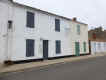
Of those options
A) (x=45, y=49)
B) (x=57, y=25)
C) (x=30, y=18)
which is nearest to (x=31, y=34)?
(x=30, y=18)

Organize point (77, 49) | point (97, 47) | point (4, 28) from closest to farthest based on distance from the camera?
point (4, 28) → point (77, 49) → point (97, 47)

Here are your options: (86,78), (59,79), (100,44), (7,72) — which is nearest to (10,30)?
(7,72)

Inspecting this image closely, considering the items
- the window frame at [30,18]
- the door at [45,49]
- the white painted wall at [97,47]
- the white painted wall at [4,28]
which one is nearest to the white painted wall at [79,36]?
the white painted wall at [97,47]

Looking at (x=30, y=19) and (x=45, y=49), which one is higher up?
(x=30, y=19)

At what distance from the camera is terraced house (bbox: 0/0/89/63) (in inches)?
377

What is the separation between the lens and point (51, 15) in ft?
43.4

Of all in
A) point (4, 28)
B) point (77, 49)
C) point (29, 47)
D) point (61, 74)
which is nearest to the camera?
point (61, 74)

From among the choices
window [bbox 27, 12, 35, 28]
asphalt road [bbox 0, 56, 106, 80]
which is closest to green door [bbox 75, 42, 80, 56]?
window [bbox 27, 12, 35, 28]

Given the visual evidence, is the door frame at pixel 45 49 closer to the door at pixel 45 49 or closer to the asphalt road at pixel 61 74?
the door at pixel 45 49

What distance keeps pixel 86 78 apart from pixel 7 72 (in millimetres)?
5222

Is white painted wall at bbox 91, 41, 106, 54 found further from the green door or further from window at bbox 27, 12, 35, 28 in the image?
window at bbox 27, 12, 35, 28

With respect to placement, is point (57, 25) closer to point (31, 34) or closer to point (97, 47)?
point (31, 34)

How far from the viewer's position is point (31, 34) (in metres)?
11.1

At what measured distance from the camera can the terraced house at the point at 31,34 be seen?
9586 millimetres
